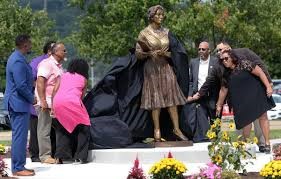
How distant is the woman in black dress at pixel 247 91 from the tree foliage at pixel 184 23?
21464mm

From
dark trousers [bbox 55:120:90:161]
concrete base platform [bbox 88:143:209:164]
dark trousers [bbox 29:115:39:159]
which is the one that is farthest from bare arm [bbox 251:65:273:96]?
dark trousers [bbox 29:115:39:159]

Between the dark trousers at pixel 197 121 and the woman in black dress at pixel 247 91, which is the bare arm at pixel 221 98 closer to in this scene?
the woman in black dress at pixel 247 91

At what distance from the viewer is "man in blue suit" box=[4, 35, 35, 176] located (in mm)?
9508

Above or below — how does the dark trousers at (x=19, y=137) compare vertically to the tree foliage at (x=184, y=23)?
below

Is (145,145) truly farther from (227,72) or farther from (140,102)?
(227,72)

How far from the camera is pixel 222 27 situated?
112 feet

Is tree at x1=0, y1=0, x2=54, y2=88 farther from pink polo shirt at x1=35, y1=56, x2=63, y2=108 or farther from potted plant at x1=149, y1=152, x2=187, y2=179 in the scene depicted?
potted plant at x1=149, y1=152, x2=187, y2=179

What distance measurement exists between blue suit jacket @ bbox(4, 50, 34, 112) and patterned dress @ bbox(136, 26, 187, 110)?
2122mm

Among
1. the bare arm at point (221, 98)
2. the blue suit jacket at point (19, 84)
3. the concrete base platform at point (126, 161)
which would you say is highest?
the blue suit jacket at point (19, 84)

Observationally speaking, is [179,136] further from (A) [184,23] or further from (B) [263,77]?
(A) [184,23]

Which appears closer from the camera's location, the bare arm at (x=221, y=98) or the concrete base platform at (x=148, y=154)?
the concrete base platform at (x=148, y=154)

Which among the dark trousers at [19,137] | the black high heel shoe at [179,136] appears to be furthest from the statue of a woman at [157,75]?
the dark trousers at [19,137]

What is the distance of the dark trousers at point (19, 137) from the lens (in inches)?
378

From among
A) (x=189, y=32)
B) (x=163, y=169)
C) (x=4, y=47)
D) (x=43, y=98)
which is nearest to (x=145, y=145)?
(x=43, y=98)
